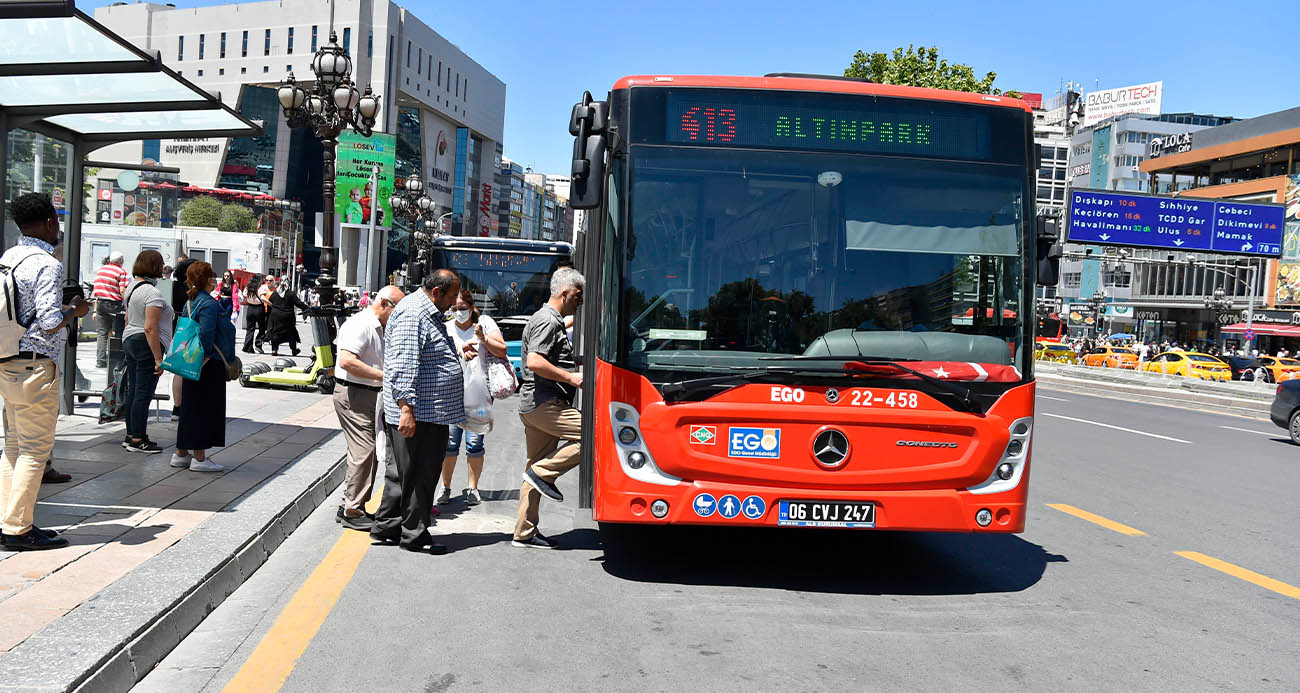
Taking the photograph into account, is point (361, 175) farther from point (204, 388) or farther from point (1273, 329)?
point (204, 388)

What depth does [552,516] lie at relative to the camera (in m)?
8.55

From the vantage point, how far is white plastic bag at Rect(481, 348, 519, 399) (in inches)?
315

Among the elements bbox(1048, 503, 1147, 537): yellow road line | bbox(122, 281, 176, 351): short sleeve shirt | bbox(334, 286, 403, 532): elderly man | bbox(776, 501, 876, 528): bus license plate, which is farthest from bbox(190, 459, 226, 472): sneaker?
bbox(1048, 503, 1147, 537): yellow road line

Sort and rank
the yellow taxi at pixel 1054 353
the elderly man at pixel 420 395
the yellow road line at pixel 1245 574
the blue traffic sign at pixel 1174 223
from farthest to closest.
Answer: the yellow taxi at pixel 1054 353 < the blue traffic sign at pixel 1174 223 < the yellow road line at pixel 1245 574 < the elderly man at pixel 420 395

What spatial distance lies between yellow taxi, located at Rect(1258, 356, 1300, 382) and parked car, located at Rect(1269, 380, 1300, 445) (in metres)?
28.9

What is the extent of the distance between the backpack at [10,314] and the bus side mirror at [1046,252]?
557 cm

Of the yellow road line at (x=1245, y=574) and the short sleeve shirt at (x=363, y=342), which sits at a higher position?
the short sleeve shirt at (x=363, y=342)

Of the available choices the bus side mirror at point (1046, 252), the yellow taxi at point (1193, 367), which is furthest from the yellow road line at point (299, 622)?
the yellow taxi at point (1193, 367)

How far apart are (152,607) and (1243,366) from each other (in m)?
51.4

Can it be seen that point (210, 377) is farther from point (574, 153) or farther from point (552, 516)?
point (574, 153)

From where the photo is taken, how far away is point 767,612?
5.83m

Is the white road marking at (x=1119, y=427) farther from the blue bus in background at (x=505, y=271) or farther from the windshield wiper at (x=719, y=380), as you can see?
the windshield wiper at (x=719, y=380)

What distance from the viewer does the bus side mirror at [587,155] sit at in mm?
6223

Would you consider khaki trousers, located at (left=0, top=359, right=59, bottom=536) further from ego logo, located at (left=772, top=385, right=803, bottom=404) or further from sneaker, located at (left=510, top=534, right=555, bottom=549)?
ego logo, located at (left=772, top=385, right=803, bottom=404)
